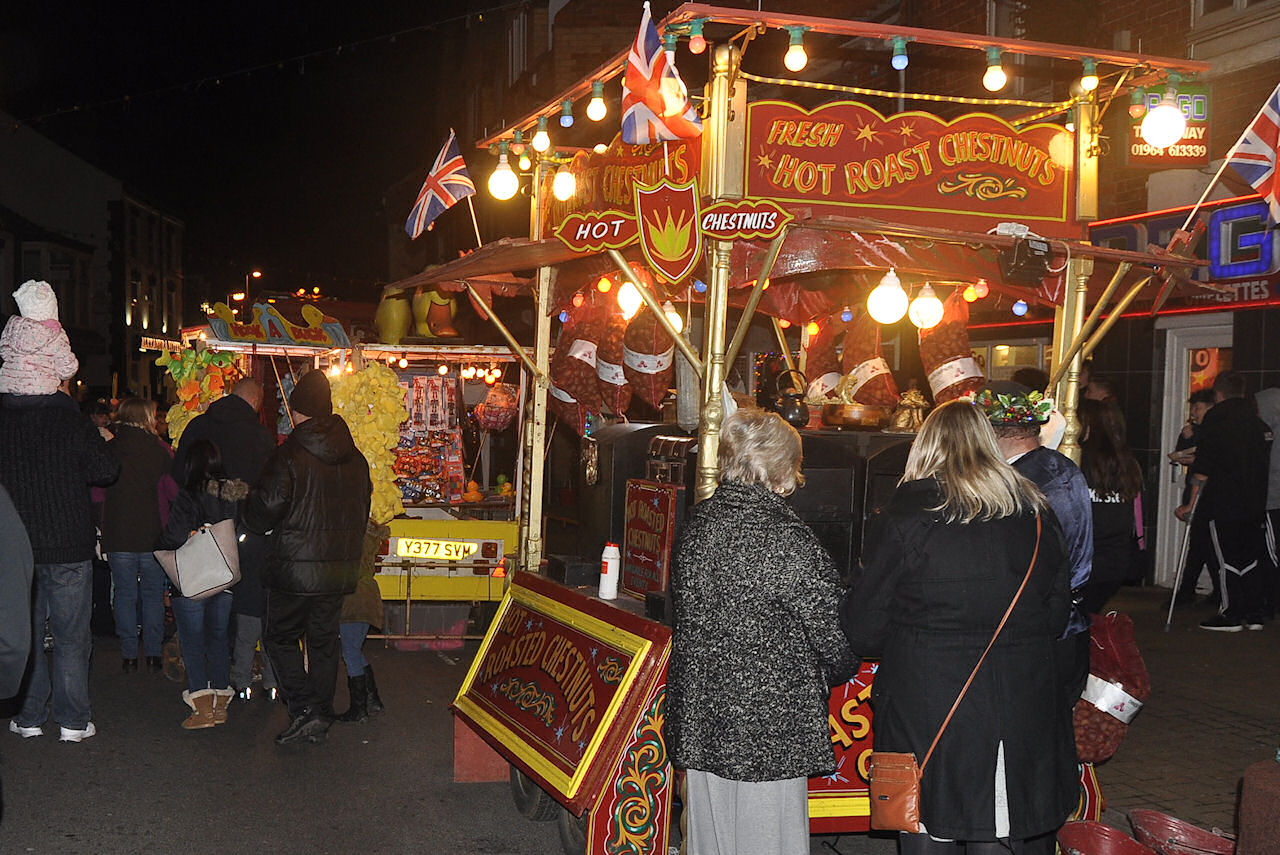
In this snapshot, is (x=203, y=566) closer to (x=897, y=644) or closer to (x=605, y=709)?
(x=605, y=709)

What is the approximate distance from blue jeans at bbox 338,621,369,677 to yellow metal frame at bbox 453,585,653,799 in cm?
154

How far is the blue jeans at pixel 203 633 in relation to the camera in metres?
7.17

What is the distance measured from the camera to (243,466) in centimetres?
786

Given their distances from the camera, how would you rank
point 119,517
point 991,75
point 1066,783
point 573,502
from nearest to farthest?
point 1066,783, point 991,75, point 119,517, point 573,502

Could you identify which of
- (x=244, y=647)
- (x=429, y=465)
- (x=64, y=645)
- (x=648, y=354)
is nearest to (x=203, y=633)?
(x=244, y=647)

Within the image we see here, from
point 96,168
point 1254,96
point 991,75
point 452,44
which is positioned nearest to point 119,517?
point 991,75

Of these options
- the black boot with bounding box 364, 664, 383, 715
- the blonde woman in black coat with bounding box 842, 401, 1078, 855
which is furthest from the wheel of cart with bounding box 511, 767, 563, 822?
the blonde woman in black coat with bounding box 842, 401, 1078, 855

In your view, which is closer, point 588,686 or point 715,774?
point 715,774

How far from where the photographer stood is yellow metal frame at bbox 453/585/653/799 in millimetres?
4582

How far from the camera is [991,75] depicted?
5.49m

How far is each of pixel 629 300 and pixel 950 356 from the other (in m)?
2.03

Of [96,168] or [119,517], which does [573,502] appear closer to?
[119,517]

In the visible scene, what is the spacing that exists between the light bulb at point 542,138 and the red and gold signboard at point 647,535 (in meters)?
2.19

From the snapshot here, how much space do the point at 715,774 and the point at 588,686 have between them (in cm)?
114
